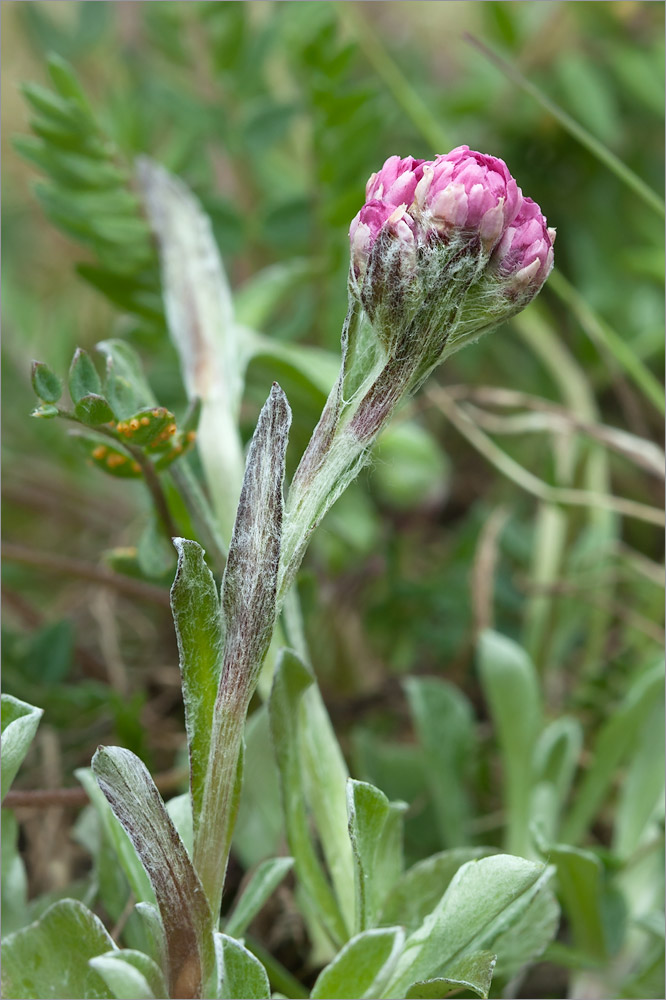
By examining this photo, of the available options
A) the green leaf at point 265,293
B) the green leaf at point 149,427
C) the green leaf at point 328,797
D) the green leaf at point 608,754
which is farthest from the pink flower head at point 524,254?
the green leaf at point 265,293

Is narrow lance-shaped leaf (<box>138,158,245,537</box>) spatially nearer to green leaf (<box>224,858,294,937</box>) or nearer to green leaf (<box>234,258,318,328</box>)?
green leaf (<box>234,258,318,328</box>)

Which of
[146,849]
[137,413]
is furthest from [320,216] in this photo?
[146,849]

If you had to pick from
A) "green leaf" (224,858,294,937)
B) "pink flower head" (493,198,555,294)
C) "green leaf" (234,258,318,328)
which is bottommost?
"green leaf" (224,858,294,937)

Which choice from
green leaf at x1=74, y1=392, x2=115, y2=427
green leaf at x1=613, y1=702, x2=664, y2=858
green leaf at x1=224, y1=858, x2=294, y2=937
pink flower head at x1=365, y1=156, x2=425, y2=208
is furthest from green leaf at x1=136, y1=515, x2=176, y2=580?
green leaf at x1=613, y1=702, x2=664, y2=858

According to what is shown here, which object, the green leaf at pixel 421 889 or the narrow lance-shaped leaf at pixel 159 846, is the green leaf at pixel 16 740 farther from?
the green leaf at pixel 421 889

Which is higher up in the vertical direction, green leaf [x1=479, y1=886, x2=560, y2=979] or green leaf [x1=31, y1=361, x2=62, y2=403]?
green leaf [x1=31, y1=361, x2=62, y2=403]

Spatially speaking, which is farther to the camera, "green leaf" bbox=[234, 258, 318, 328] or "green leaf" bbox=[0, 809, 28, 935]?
"green leaf" bbox=[234, 258, 318, 328]

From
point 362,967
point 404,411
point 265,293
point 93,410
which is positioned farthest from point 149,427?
point 404,411

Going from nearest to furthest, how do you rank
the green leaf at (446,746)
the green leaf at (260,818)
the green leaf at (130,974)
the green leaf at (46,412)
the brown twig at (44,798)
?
1. the green leaf at (130,974)
2. the green leaf at (46,412)
3. the brown twig at (44,798)
4. the green leaf at (260,818)
5. the green leaf at (446,746)
